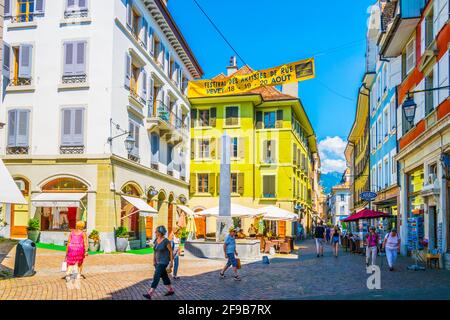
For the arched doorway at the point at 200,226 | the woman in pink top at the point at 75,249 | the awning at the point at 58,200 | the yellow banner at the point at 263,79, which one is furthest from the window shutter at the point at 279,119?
the woman in pink top at the point at 75,249

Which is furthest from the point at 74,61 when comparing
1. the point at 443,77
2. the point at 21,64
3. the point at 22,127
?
the point at 443,77

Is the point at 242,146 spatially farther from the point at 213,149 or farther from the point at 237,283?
the point at 237,283

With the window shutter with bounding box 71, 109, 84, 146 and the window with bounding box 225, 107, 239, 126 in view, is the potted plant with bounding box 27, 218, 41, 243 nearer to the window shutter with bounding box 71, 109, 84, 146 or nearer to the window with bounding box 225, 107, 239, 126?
the window shutter with bounding box 71, 109, 84, 146

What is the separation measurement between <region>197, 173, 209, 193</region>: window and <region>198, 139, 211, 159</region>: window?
162cm

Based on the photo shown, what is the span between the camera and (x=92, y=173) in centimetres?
2505

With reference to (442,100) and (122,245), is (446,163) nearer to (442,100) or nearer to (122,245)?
(442,100)

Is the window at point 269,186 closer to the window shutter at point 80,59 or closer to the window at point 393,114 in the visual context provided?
the window at point 393,114

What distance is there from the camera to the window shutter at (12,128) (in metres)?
25.9

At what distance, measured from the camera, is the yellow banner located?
1819cm

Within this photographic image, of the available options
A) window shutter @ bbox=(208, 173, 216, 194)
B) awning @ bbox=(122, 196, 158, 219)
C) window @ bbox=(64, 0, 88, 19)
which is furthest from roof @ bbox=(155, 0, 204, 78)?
awning @ bbox=(122, 196, 158, 219)

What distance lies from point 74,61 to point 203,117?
21.5m
